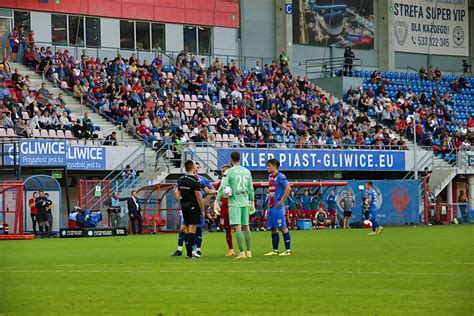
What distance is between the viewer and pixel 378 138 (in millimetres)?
58156

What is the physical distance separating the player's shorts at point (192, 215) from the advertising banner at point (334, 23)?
45166 mm

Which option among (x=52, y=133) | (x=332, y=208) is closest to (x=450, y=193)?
(x=332, y=208)

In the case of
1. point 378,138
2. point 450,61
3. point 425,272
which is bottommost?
point 425,272

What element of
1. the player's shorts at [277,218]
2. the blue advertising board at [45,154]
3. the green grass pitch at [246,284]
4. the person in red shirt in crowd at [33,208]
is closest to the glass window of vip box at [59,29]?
the blue advertising board at [45,154]

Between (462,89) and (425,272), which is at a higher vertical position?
(462,89)

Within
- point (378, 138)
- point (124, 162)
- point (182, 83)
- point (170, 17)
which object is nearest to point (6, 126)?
point (124, 162)

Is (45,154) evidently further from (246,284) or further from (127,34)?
(246,284)

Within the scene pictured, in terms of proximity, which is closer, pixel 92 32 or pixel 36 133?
pixel 36 133

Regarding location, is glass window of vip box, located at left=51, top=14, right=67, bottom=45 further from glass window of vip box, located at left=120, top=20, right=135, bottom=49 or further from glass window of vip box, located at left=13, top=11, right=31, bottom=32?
glass window of vip box, located at left=120, top=20, right=135, bottom=49

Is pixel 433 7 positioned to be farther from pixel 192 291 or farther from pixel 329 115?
pixel 192 291

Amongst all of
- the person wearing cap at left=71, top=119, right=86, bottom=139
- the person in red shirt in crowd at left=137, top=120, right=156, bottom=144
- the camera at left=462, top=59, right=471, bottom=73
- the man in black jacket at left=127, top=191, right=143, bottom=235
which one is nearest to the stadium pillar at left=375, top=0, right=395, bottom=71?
the camera at left=462, top=59, right=471, bottom=73

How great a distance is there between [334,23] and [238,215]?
157 feet

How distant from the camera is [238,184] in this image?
22.0m

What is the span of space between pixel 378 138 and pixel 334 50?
39.1 ft
